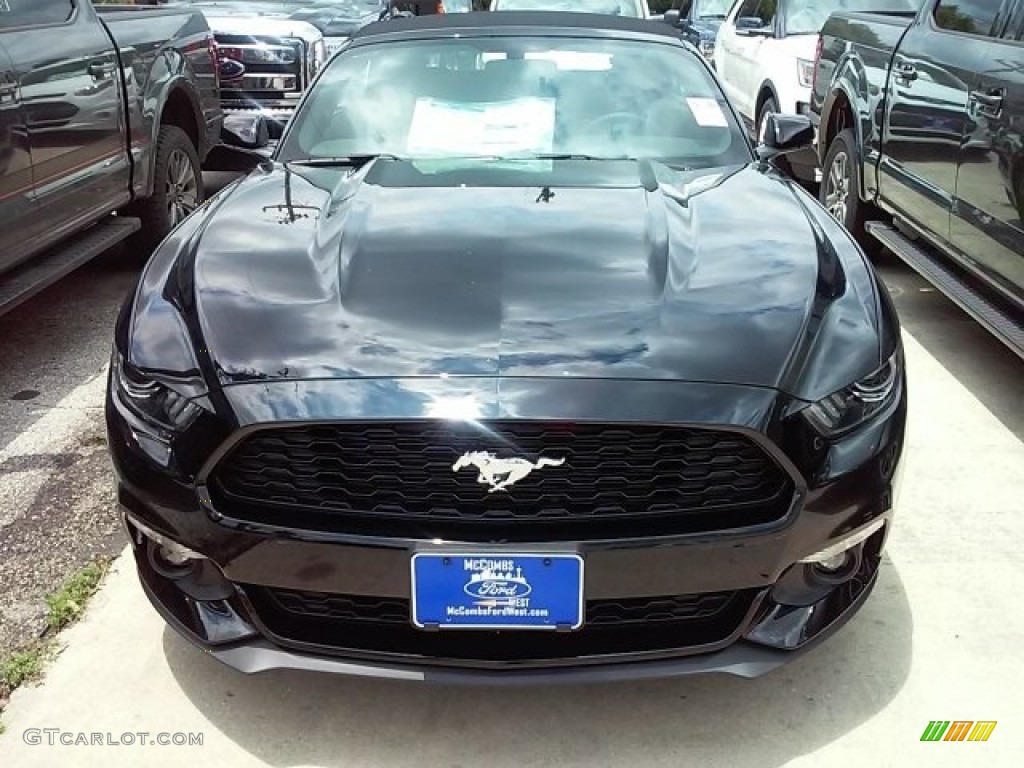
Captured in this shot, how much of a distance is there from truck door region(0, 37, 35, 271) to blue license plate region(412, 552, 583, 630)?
9.44ft

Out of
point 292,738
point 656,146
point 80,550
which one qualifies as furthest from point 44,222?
point 292,738

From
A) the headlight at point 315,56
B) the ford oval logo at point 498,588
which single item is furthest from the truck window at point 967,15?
the headlight at point 315,56

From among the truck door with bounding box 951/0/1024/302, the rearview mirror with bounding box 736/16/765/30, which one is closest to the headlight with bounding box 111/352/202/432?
the truck door with bounding box 951/0/1024/302

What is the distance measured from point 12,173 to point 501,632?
10.1ft

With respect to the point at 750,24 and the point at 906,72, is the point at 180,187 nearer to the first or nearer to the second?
the point at 906,72

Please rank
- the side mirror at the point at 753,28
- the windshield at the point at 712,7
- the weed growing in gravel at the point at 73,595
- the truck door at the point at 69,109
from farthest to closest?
the windshield at the point at 712,7 < the side mirror at the point at 753,28 < the truck door at the point at 69,109 < the weed growing in gravel at the point at 73,595

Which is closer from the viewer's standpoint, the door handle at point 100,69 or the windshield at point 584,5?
the door handle at point 100,69

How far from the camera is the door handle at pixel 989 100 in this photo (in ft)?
13.6

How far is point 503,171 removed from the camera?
340cm

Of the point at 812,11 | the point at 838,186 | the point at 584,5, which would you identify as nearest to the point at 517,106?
the point at 838,186

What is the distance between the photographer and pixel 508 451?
2193mm

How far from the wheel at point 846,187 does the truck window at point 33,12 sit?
3.94 m

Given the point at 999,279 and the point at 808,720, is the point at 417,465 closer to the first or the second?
the point at 808,720

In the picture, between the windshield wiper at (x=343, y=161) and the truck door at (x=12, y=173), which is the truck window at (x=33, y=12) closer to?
the truck door at (x=12, y=173)
